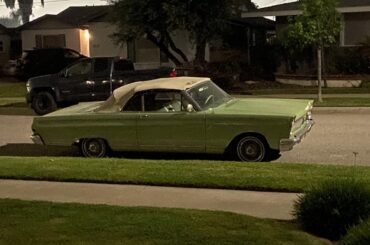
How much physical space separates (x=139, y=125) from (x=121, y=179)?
2110 mm

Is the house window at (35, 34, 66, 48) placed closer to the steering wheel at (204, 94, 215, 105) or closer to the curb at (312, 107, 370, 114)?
the curb at (312, 107, 370, 114)

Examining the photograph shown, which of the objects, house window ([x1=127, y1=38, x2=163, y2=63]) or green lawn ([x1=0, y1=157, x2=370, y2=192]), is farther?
house window ([x1=127, y1=38, x2=163, y2=63])

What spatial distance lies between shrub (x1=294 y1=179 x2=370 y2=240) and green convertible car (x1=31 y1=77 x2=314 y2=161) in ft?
12.9

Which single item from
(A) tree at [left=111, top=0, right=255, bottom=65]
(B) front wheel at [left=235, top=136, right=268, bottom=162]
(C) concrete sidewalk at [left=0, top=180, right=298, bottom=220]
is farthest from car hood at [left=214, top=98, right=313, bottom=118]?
(A) tree at [left=111, top=0, right=255, bottom=65]

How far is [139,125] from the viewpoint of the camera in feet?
35.7

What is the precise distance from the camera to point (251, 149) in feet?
34.4

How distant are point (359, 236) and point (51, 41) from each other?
39.1m

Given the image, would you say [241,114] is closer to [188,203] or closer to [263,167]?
[263,167]

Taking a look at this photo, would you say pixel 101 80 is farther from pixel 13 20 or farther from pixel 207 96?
pixel 13 20

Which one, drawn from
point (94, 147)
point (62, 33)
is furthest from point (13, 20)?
point (94, 147)

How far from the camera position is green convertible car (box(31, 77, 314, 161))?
10.2 metres

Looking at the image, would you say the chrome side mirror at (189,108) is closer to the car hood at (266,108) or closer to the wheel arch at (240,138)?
the car hood at (266,108)

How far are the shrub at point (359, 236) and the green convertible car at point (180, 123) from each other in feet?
16.4

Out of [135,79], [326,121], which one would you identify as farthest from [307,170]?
[135,79]
